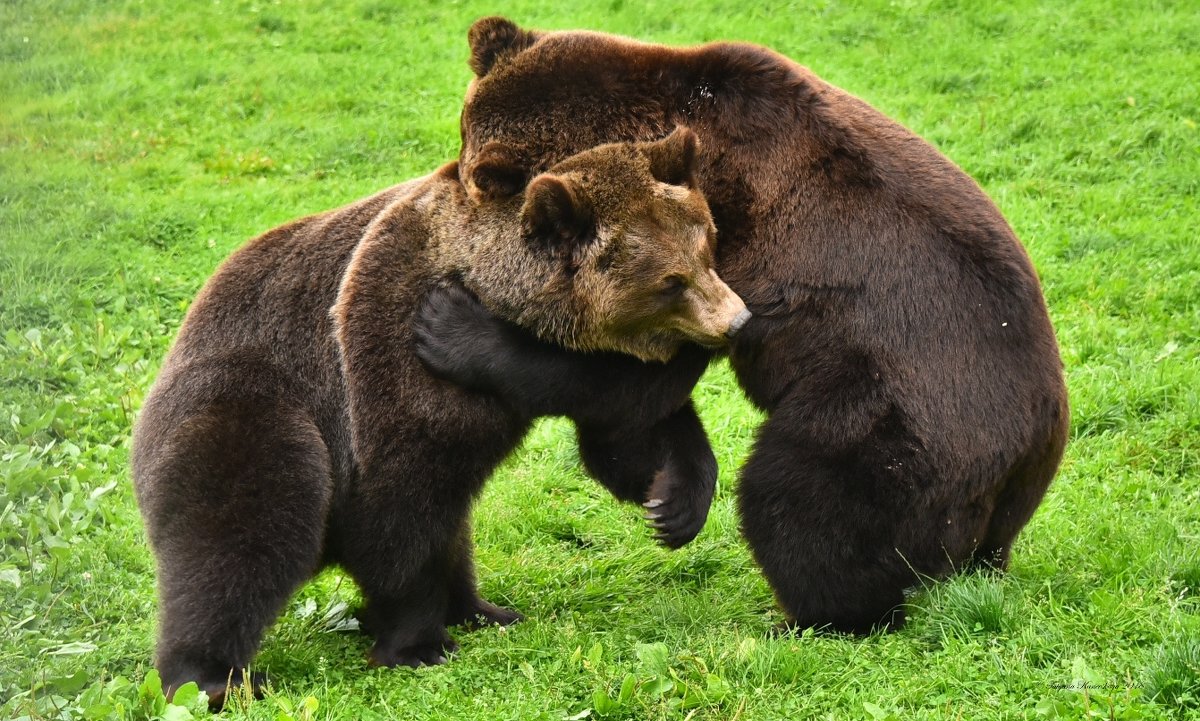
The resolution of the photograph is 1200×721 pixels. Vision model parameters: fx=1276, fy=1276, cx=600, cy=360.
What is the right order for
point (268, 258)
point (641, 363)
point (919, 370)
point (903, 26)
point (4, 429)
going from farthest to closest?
point (903, 26) < point (4, 429) < point (268, 258) < point (641, 363) < point (919, 370)

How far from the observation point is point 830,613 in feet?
18.8

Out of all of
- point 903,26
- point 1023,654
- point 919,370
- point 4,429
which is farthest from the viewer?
point 903,26

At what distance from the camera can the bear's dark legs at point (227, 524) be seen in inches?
213

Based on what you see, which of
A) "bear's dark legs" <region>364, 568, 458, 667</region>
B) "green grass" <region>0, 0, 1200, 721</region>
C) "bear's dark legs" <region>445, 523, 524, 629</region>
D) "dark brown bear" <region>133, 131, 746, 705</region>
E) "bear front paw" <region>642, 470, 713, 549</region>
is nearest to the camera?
"green grass" <region>0, 0, 1200, 721</region>

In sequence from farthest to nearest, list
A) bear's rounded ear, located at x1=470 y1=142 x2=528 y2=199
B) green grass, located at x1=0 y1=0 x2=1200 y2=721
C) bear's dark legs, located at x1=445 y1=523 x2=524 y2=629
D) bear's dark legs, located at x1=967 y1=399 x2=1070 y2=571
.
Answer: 1. bear's dark legs, located at x1=445 y1=523 x2=524 y2=629
2. bear's rounded ear, located at x1=470 y1=142 x2=528 y2=199
3. bear's dark legs, located at x1=967 y1=399 x2=1070 y2=571
4. green grass, located at x1=0 y1=0 x2=1200 y2=721

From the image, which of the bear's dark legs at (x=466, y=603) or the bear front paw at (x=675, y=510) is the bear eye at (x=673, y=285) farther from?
the bear's dark legs at (x=466, y=603)

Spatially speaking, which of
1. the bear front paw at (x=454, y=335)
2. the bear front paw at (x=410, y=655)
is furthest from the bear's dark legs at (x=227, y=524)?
the bear front paw at (x=454, y=335)

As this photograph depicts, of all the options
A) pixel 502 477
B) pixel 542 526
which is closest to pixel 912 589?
pixel 542 526

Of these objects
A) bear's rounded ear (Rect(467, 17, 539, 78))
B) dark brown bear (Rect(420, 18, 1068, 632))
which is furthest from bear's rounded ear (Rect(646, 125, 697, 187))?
bear's rounded ear (Rect(467, 17, 539, 78))

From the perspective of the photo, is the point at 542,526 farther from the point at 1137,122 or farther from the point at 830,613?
the point at 1137,122

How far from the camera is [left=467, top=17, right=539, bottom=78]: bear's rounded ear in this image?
598 cm

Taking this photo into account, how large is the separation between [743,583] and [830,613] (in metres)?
0.97

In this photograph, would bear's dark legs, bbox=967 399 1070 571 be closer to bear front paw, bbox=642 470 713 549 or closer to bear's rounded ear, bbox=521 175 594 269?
bear front paw, bbox=642 470 713 549

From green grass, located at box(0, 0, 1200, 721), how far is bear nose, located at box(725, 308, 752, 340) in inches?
50.6
